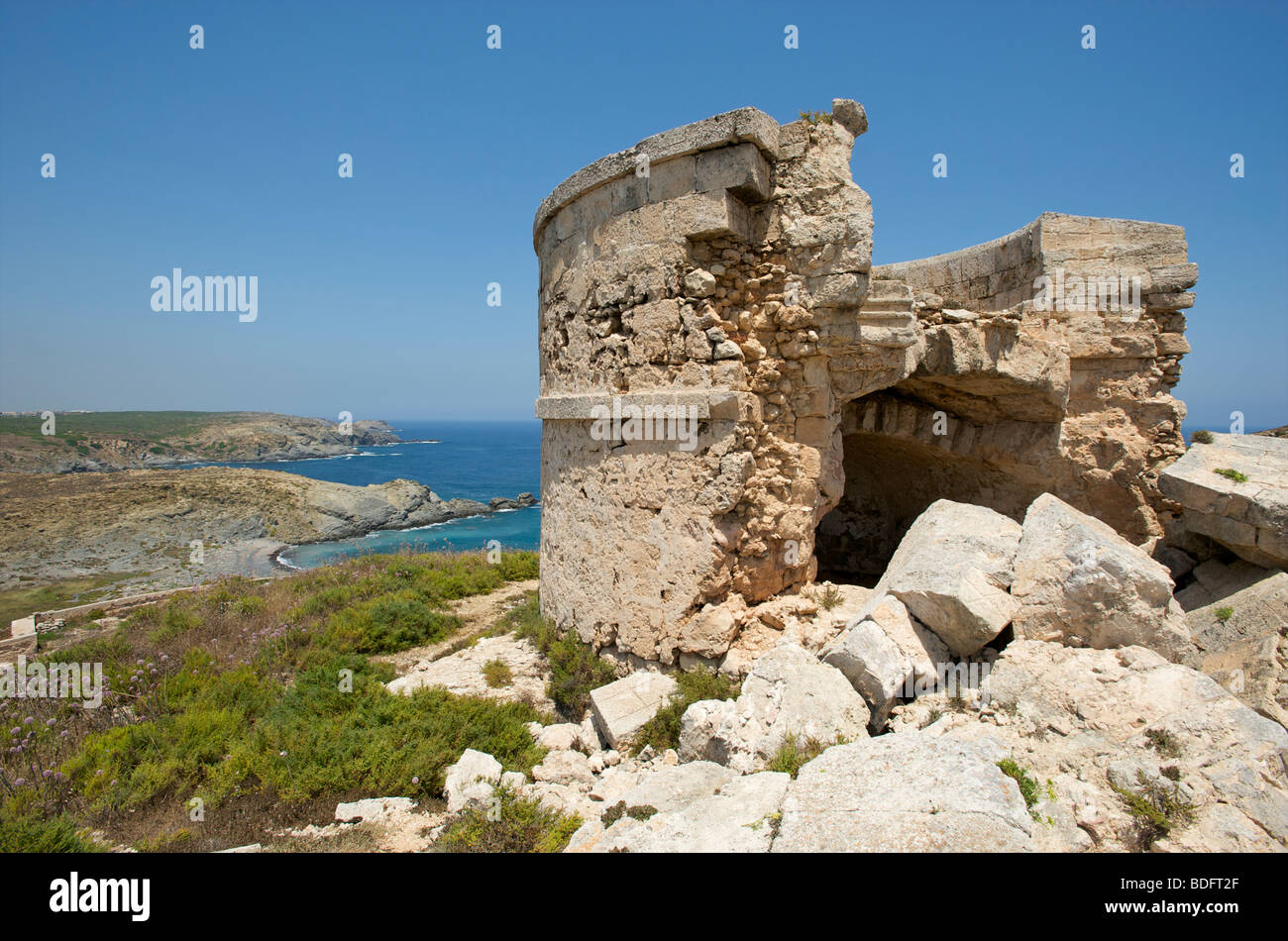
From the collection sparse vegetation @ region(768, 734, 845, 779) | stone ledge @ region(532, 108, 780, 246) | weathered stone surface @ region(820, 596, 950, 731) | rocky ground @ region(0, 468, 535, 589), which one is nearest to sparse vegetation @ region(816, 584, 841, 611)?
weathered stone surface @ region(820, 596, 950, 731)

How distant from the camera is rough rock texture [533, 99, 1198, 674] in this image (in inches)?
179

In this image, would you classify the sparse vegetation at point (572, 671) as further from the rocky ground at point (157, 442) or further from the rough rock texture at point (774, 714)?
the rocky ground at point (157, 442)

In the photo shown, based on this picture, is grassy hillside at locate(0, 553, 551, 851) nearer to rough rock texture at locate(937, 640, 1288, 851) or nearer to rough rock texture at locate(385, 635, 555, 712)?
rough rock texture at locate(385, 635, 555, 712)

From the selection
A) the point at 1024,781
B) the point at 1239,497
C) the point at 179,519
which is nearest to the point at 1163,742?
the point at 1024,781

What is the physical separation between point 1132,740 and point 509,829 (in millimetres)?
3167

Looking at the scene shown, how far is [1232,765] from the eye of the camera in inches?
104

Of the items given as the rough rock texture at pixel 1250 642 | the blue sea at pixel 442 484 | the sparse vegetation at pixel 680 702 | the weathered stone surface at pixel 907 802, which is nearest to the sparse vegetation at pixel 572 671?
the sparse vegetation at pixel 680 702

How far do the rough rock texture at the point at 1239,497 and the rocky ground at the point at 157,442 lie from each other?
29.2 m

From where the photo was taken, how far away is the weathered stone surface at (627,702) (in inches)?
170

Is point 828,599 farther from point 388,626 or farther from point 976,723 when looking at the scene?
point 388,626

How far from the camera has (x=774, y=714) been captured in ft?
11.9

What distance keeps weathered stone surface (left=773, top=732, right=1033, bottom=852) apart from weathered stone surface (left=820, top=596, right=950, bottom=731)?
612 mm

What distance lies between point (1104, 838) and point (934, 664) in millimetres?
1265
